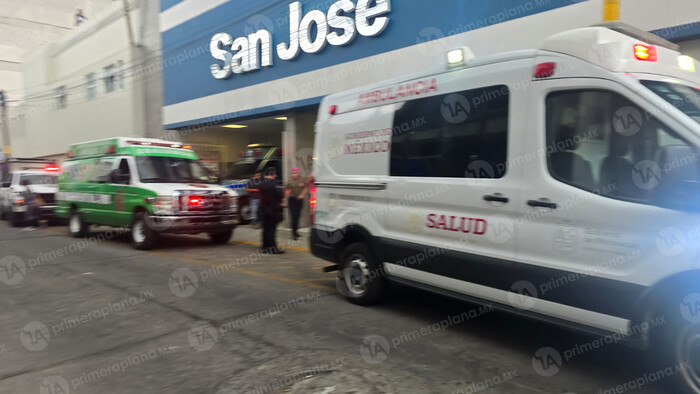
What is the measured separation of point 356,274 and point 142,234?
615cm

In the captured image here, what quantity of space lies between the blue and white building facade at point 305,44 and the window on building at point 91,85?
7186mm

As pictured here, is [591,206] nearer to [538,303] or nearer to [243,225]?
[538,303]

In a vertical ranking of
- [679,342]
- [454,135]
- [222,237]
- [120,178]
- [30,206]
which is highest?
[454,135]

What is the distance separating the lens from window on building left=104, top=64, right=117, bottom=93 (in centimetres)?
2220

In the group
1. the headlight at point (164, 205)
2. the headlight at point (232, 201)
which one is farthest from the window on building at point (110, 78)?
the headlight at point (164, 205)

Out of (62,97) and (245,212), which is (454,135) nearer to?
(245,212)

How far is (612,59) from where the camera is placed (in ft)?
11.0

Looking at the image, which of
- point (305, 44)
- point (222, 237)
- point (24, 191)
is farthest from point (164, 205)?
point (24, 191)

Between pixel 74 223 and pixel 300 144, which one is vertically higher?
pixel 300 144

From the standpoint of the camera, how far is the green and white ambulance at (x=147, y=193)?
9.43 m

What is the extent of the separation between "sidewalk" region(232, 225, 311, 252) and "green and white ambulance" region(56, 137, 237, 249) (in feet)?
2.75

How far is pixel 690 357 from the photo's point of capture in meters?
2.98

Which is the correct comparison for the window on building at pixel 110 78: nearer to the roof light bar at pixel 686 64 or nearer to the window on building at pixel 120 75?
the window on building at pixel 120 75

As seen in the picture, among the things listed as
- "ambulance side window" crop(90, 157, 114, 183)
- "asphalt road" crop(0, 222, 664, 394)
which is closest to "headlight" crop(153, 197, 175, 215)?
"ambulance side window" crop(90, 157, 114, 183)
